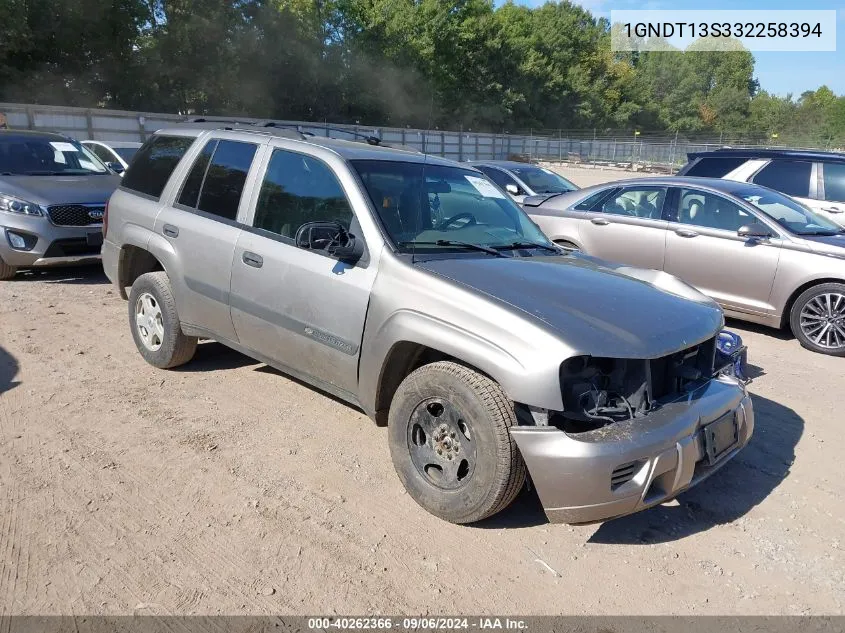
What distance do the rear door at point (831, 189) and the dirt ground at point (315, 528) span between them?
17.4ft

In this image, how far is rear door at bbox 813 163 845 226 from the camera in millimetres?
9062

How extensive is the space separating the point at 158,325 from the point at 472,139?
4118 cm

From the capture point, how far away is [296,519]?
3363mm

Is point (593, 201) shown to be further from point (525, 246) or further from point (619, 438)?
point (619, 438)

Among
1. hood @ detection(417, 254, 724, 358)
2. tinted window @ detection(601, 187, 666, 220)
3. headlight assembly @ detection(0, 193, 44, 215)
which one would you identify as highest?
tinted window @ detection(601, 187, 666, 220)

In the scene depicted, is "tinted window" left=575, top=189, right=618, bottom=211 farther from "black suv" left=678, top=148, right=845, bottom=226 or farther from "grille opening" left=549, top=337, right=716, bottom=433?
"grille opening" left=549, top=337, right=716, bottom=433

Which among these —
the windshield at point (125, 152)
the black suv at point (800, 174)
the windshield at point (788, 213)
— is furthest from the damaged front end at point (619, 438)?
the windshield at point (125, 152)

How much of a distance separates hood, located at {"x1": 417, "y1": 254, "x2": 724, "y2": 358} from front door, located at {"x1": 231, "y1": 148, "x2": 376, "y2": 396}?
0.58 metres

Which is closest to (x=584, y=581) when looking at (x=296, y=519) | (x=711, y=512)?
(x=711, y=512)

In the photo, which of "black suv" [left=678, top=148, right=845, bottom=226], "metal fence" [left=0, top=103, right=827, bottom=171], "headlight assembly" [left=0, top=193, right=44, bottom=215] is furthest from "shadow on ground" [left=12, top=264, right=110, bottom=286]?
"metal fence" [left=0, top=103, right=827, bottom=171]

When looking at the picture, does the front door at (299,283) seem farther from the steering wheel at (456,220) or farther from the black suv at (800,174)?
the black suv at (800,174)

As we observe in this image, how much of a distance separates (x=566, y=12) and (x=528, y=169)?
255ft

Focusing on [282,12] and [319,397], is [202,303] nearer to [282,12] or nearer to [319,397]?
[319,397]

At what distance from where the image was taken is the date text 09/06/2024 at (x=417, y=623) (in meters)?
2.67
